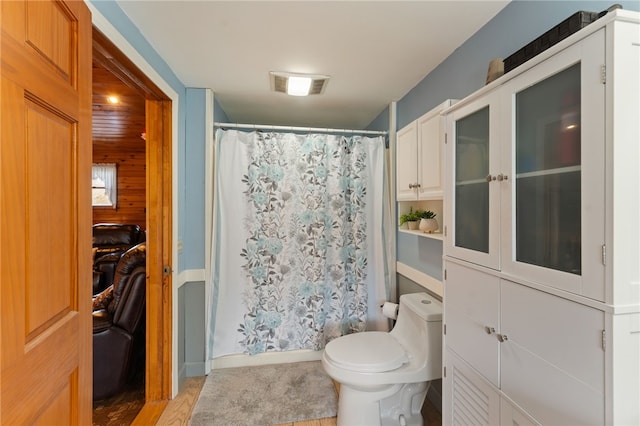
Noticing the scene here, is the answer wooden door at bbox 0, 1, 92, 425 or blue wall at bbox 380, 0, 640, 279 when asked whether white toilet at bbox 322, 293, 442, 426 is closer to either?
blue wall at bbox 380, 0, 640, 279

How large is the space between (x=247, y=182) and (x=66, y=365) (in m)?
1.67

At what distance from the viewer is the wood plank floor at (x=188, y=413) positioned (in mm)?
1787

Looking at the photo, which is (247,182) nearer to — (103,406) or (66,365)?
(66,365)

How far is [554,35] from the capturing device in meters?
0.90

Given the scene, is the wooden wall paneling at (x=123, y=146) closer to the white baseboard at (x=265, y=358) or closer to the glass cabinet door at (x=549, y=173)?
the white baseboard at (x=265, y=358)

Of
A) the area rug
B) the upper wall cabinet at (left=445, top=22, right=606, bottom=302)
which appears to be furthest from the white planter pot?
the area rug

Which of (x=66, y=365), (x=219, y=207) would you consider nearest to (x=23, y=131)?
(x=66, y=365)

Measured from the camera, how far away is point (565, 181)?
83 cm

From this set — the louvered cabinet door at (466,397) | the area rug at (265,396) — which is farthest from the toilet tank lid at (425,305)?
the area rug at (265,396)

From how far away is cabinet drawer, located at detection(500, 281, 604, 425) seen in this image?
731mm

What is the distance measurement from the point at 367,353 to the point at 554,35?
162cm

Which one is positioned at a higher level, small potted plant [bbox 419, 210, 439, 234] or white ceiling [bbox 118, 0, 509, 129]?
white ceiling [bbox 118, 0, 509, 129]

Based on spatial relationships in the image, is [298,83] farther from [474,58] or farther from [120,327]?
[120,327]

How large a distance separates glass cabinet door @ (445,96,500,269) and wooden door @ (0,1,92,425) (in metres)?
1.35
